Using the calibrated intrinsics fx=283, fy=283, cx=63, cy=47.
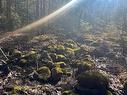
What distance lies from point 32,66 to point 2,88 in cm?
460

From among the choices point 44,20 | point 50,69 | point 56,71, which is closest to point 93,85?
point 56,71

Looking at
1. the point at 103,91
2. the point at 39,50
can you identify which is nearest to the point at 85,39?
the point at 39,50

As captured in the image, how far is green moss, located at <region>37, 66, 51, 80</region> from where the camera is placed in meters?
15.9

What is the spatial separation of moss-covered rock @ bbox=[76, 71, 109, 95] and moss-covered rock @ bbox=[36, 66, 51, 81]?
8.10 ft

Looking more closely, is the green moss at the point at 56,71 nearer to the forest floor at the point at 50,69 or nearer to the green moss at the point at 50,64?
the forest floor at the point at 50,69

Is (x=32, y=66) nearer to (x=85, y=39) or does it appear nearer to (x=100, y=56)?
(x=100, y=56)

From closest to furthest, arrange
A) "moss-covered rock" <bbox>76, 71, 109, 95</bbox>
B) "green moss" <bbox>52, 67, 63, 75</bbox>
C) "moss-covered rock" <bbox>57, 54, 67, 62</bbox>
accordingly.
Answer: "moss-covered rock" <bbox>76, 71, 109, 95</bbox>, "green moss" <bbox>52, 67, 63, 75</bbox>, "moss-covered rock" <bbox>57, 54, 67, 62</bbox>

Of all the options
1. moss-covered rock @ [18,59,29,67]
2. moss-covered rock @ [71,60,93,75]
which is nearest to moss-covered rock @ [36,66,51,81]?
moss-covered rock @ [18,59,29,67]

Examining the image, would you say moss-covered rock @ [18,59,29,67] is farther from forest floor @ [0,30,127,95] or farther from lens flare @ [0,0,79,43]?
lens flare @ [0,0,79,43]

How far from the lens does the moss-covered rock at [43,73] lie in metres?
15.9

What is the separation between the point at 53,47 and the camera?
24.0 meters

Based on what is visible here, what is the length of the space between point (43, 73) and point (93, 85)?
11.9 ft

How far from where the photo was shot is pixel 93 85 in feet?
45.8

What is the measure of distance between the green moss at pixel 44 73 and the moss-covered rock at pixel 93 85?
8.27 ft
